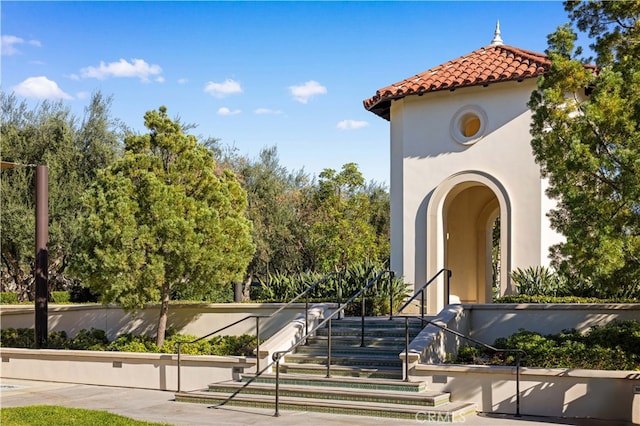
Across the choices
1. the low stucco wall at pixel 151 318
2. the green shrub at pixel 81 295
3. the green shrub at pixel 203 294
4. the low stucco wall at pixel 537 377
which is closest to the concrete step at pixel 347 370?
the low stucco wall at pixel 537 377

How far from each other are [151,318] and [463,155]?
8.48 metres

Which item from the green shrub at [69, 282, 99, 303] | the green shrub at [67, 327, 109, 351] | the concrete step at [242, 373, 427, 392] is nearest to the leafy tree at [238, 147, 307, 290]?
the green shrub at [69, 282, 99, 303]

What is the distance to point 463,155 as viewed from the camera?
19.4 metres

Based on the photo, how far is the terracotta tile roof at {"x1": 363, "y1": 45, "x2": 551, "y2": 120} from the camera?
1869cm

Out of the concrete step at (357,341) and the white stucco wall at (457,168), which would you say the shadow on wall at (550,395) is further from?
the white stucco wall at (457,168)

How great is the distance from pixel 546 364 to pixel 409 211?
24.9 feet

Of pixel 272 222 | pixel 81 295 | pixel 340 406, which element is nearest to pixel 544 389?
pixel 340 406

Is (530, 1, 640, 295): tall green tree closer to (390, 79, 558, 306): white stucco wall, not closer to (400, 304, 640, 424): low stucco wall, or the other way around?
(400, 304, 640, 424): low stucco wall

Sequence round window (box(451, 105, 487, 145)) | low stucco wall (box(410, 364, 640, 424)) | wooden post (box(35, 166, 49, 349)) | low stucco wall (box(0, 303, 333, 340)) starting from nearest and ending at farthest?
low stucco wall (box(410, 364, 640, 424)) < low stucco wall (box(0, 303, 333, 340)) < wooden post (box(35, 166, 49, 349)) < round window (box(451, 105, 487, 145))

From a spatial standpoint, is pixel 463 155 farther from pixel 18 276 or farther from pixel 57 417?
pixel 18 276

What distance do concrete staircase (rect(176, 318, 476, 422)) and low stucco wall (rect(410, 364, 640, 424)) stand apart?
330 mm

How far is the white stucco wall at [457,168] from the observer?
18.7 metres

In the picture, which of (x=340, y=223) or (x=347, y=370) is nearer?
(x=347, y=370)

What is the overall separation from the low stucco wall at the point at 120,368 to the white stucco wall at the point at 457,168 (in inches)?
258
